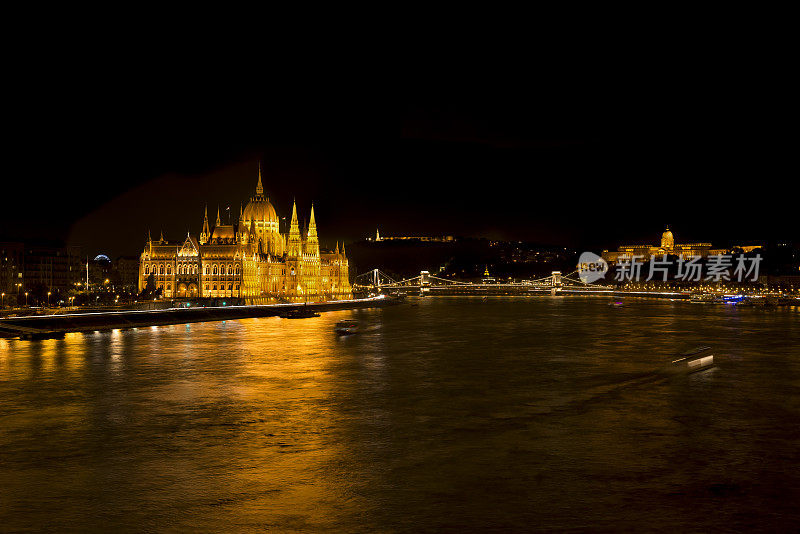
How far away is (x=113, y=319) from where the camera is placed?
2030 inches

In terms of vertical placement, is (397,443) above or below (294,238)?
below

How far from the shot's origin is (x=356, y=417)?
17.4 meters

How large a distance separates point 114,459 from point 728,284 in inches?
4806

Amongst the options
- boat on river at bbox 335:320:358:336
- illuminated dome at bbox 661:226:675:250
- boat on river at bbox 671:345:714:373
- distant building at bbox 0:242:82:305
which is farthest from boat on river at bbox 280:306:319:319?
illuminated dome at bbox 661:226:675:250

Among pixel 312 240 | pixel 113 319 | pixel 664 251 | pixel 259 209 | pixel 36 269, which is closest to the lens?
pixel 113 319

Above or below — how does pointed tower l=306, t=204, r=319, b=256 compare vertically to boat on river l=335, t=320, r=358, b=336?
above

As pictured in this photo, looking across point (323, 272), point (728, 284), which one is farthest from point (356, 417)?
point (728, 284)

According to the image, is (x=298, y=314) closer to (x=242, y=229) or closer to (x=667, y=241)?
(x=242, y=229)

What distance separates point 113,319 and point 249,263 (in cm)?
4788

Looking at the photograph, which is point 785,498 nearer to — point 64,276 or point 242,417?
point 242,417

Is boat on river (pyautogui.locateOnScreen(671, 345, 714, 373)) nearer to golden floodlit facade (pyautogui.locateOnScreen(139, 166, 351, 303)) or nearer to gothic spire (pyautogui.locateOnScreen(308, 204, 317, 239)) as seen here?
golden floodlit facade (pyautogui.locateOnScreen(139, 166, 351, 303))

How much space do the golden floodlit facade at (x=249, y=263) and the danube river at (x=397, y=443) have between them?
59.3 meters

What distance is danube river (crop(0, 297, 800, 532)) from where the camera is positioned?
33.5 ft

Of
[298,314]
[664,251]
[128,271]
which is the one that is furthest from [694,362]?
[664,251]
